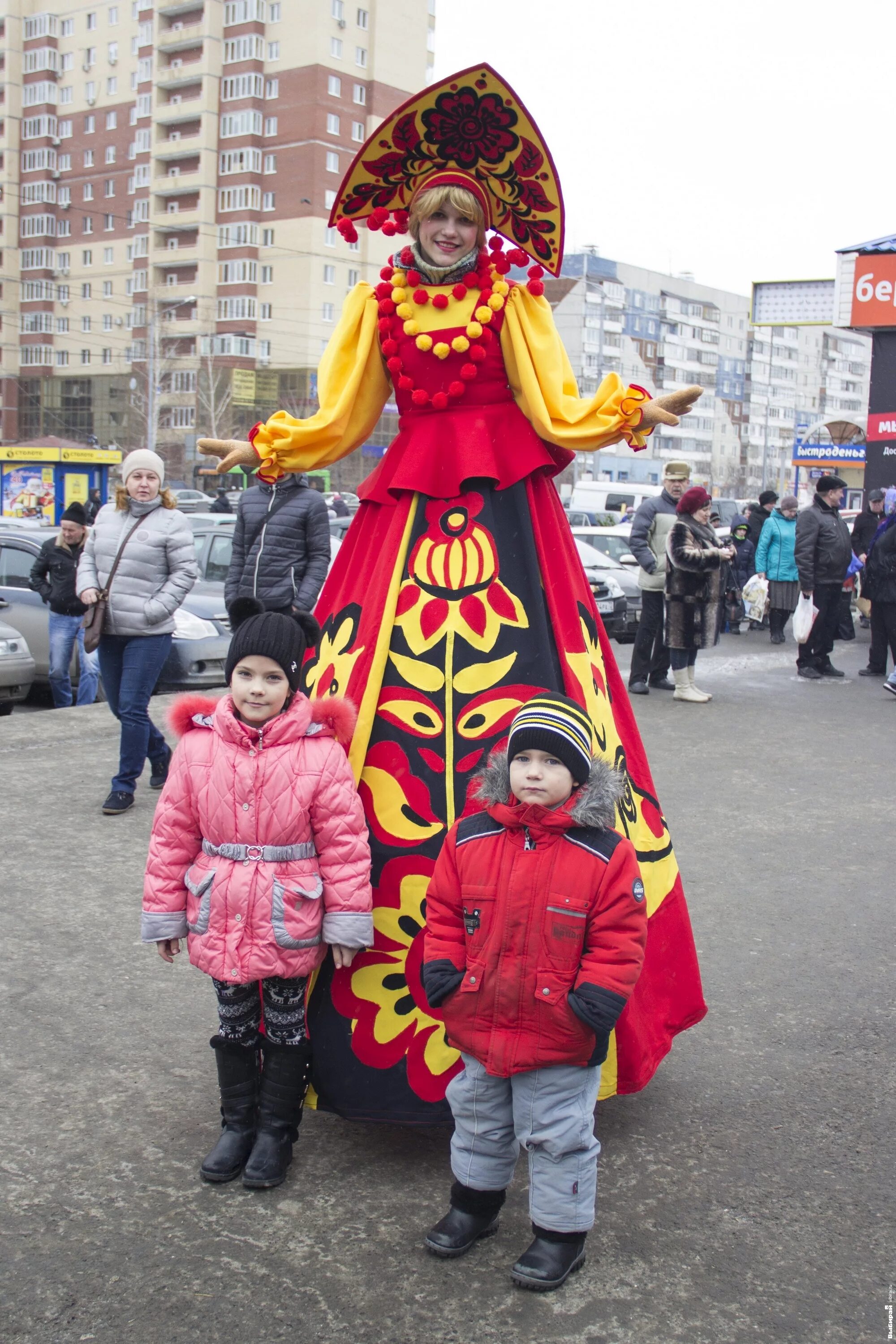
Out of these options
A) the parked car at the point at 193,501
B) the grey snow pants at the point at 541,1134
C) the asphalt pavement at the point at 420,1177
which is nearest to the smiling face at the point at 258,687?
the grey snow pants at the point at 541,1134

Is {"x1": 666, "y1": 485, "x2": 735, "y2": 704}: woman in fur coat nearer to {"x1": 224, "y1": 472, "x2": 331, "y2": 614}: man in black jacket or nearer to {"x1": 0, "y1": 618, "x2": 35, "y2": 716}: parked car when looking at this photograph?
{"x1": 224, "y1": 472, "x2": 331, "y2": 614}: man in black jacket

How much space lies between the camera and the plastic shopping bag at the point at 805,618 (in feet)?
37.7

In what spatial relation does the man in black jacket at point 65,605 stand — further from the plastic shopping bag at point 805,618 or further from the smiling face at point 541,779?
the plastic shopping bag at point 805,618

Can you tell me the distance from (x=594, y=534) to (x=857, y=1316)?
1613 centimetres

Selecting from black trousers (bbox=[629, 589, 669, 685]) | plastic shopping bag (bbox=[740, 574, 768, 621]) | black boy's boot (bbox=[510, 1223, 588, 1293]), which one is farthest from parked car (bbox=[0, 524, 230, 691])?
black boy's boot (bbox=[510, 1223, 588, 1293])

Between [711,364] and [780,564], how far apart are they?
9660 cm

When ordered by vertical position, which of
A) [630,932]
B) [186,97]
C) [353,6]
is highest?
[353,6]

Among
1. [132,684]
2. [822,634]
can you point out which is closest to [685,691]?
[822,634]

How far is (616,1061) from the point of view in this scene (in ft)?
9.97

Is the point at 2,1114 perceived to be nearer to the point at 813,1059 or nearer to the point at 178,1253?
the point at 178,1253

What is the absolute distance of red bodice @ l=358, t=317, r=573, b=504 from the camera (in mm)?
3252

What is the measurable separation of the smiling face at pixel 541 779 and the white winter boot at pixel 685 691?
7659mm

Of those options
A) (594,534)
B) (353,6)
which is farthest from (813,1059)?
(353,6)

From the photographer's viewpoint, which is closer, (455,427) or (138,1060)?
(455,427)
